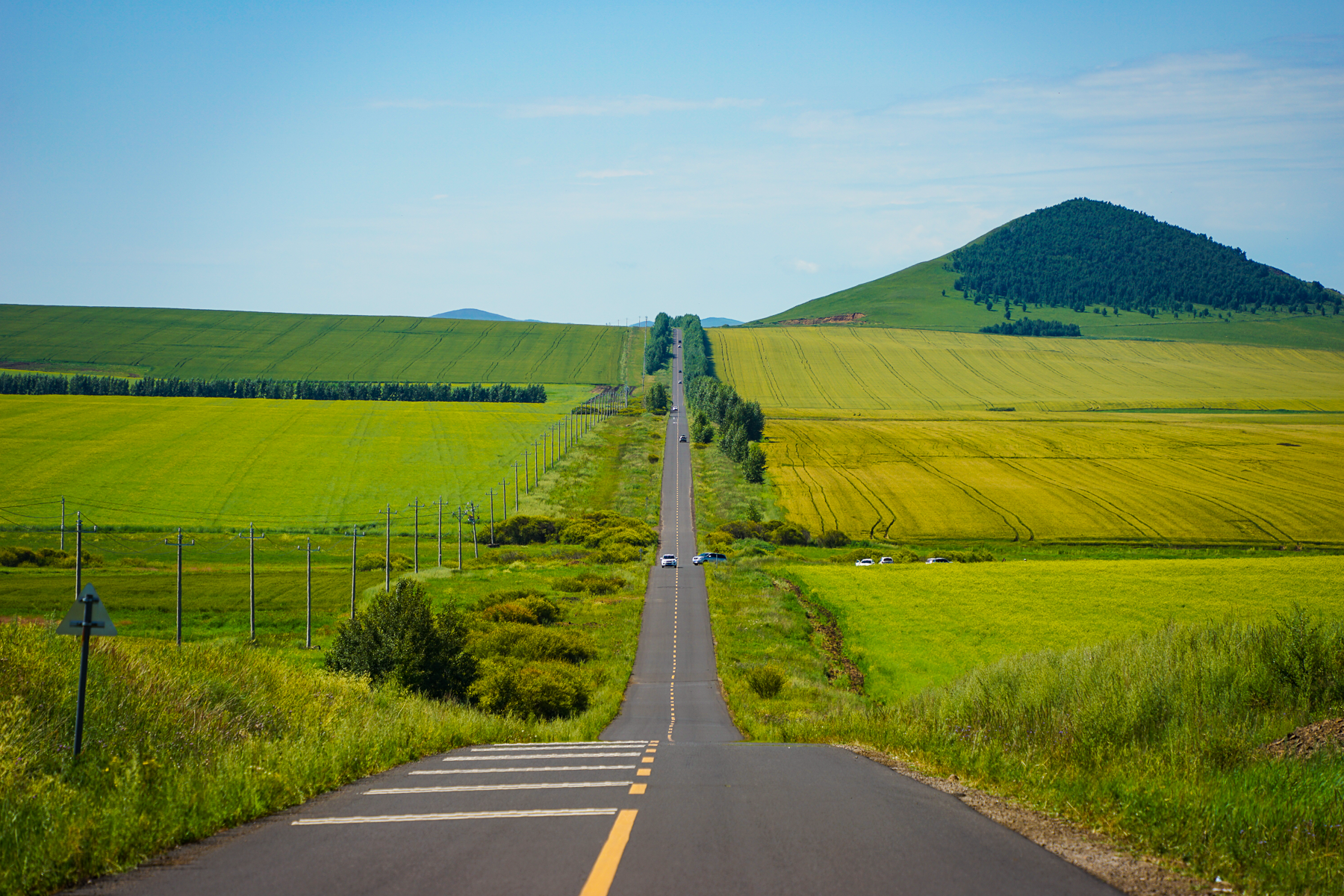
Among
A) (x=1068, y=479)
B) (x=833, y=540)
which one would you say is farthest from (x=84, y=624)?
(x=1068, y=479)

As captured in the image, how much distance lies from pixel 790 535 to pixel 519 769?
71197 millimetres

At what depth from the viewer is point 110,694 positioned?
37.3 feet

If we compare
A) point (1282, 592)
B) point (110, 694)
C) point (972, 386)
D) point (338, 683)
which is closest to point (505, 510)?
point (1282, 592)

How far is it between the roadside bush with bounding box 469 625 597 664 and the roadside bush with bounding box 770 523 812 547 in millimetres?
39032

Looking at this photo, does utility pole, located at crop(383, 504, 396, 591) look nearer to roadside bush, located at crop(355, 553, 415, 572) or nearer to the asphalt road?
roadside bush, located at crop(355, 553, 415, 572)

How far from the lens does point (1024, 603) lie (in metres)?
49.3

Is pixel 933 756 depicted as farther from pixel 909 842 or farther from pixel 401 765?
pixel 401 765

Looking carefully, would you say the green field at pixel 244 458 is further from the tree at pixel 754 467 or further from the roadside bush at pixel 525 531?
the tree at pixel 754 467

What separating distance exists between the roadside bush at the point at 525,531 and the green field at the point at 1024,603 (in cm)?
3128

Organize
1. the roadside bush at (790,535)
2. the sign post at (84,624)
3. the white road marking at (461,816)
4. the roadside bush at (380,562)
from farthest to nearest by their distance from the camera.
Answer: the roadside bush at (790,535)
the roadside bush at (380,562)
the sign post at (84,624)
the white road marking at (461,816)

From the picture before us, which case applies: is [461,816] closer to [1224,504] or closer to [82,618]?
[82,618]

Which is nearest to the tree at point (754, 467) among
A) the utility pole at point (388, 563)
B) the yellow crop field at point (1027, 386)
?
the utility pole at point (388, 563)

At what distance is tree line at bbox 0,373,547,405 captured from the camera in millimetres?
145750

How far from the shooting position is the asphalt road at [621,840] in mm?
6637
